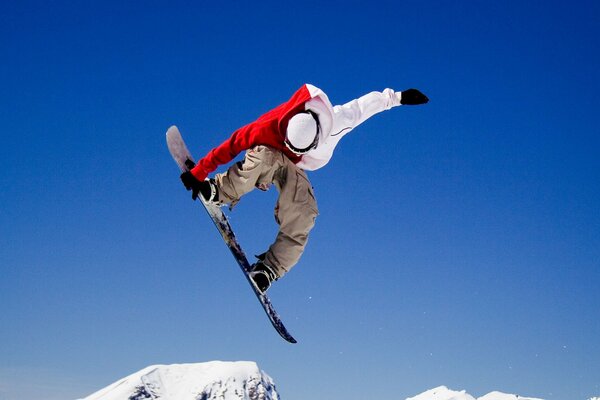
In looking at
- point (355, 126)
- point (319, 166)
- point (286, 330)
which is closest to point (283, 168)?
point (319, 166)

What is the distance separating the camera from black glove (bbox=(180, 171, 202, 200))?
24.0 ft

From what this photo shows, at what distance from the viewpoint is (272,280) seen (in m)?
7.51

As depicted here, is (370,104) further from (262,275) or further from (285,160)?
(262,275)

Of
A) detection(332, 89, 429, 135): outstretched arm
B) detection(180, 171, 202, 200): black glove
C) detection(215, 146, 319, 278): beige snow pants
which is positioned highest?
detection(332, 89, 429, 135): outstretched arm

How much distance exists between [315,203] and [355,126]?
1.07 metres

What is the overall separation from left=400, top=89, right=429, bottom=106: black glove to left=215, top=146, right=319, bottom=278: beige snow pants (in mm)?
1589

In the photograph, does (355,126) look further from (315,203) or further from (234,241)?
(234,241)

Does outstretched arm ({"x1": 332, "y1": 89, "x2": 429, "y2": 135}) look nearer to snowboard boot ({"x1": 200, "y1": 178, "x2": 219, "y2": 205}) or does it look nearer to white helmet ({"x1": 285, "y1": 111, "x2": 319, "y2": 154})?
white helmet ({"x1": 285, "y1": 111, "x2": 319, "y2": 154})

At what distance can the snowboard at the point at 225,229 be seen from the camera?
25.6 ft

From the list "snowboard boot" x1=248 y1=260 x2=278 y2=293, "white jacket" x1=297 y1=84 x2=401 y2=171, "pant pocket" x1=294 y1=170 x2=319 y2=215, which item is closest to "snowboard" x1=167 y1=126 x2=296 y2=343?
"snowboard boot" x1=248 y1=260 x2=278 y2=293

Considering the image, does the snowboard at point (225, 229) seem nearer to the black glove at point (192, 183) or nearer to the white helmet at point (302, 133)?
A: the black glove at point (192, 183)

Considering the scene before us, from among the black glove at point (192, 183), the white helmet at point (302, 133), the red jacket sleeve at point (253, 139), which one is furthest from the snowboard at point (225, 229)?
the white helmet at point (302, 133)

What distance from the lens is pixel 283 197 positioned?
739cm

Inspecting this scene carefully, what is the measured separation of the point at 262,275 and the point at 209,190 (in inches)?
48.0
